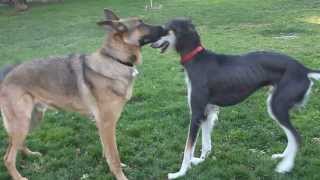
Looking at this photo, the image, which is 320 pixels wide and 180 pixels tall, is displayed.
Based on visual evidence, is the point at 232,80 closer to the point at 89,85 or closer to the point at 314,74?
the point at 314,74

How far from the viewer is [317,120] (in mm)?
6906

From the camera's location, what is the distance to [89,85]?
18.0ft

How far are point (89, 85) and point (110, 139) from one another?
25.0 inches

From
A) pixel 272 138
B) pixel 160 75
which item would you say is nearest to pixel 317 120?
pixel 272 138

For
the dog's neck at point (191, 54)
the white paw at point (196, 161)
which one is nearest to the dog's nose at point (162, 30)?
the dog's neck at point (191, 54)

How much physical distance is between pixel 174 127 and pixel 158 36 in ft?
6.19

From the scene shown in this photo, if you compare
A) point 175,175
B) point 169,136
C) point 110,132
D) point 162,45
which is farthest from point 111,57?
point 169,136

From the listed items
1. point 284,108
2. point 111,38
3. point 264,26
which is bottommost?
point 264,26

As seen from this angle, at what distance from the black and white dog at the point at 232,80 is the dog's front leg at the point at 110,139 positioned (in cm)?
58

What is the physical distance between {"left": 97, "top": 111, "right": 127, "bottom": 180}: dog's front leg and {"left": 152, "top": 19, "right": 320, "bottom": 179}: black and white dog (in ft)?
1.92

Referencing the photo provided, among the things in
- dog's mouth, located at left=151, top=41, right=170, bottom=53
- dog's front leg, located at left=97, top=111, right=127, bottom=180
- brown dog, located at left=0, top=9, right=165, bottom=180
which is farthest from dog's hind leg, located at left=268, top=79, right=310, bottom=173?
dog's front leg, located at left=97, top=111, right=127, bottom=180

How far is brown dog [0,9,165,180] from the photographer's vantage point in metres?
5.41

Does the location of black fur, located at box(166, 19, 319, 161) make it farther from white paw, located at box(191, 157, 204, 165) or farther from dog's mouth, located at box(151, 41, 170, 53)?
white paw, located at box(191, 157, 204, 165)

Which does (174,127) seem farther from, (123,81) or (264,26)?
(264,26)
